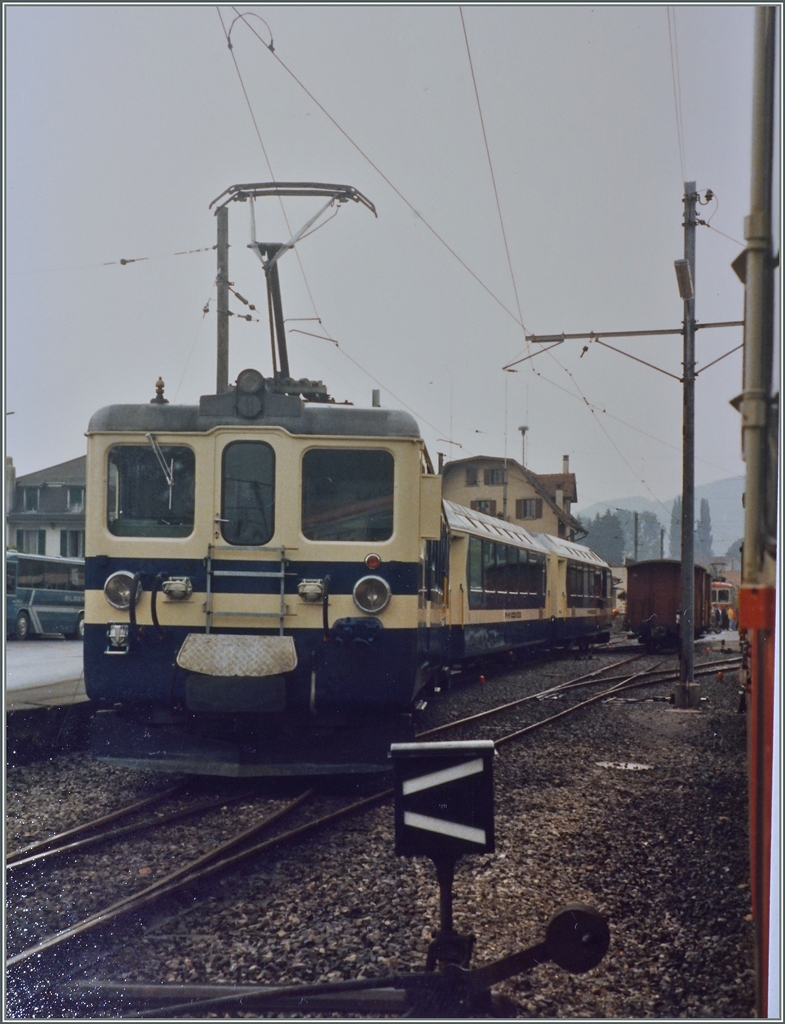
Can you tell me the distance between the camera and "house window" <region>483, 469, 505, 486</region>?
1729cm

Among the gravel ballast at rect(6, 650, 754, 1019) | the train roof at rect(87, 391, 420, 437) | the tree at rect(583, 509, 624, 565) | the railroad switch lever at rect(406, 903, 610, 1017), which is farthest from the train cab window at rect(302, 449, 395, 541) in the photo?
the tree at rect(583, 509, 624, 565)

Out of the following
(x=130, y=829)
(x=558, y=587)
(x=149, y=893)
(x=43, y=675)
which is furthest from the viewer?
(x=558, y=587)

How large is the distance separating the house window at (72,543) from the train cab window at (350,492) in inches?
65.1

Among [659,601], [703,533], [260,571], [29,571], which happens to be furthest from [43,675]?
[659,601]

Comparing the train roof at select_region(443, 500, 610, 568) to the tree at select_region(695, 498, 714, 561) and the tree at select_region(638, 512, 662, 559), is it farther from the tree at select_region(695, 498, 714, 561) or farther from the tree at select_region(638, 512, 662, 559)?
the tree at select_region(695, 498, 714, 561)

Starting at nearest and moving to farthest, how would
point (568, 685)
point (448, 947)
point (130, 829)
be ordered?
point (448, 947), point (130, 829), point (568, 685)

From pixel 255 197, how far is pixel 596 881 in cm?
436

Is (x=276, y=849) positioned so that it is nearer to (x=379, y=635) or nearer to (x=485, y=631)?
(x=379, y=635)

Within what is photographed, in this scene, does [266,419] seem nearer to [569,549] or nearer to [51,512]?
[51,512]

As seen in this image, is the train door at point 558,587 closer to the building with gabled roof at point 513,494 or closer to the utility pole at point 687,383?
the building with gabled roof at point 513,494

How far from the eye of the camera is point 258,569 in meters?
5.94

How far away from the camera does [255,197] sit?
19.2ft

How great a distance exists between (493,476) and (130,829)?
13.3 metres

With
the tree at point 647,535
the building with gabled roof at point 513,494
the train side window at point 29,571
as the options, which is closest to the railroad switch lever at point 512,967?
the train side window at point 29,571
